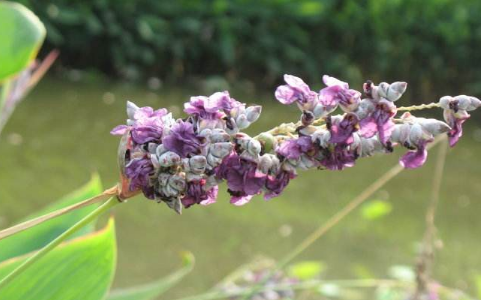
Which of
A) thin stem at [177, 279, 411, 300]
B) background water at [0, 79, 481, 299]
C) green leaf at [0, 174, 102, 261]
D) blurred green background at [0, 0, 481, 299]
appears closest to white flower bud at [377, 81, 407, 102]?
green leaf at [0, 174, 102, 261]

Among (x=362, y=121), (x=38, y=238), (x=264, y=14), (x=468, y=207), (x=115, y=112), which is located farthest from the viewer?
(x=264, y=14)

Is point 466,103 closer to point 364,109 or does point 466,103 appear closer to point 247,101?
point 364,109

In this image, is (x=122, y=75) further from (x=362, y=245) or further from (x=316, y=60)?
(x=362, y=245)

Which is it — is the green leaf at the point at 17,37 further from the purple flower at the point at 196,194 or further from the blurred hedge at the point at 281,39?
the blurred hedge at the point at 281,39

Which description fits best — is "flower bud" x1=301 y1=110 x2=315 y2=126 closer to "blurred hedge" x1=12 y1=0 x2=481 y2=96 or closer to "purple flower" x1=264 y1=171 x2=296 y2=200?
"purple flower" x1=264 y1=171 x2=296 y2=200

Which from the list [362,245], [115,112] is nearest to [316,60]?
[115,112]
